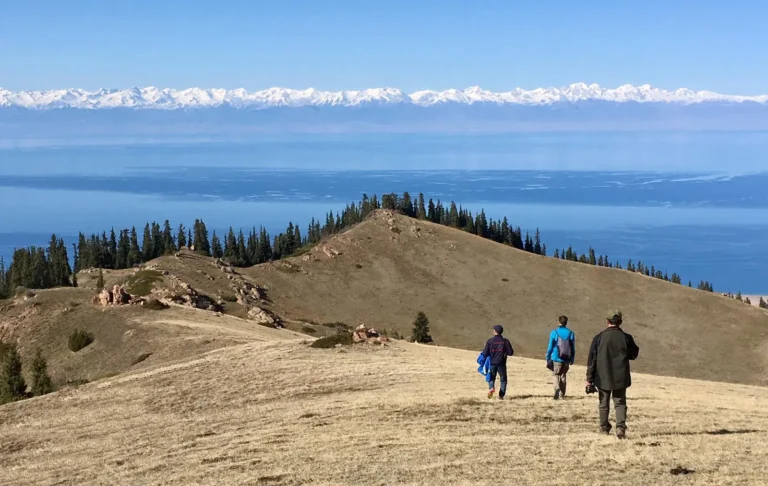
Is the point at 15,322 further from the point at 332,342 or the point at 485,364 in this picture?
the point at 485,364

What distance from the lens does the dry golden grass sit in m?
18.4

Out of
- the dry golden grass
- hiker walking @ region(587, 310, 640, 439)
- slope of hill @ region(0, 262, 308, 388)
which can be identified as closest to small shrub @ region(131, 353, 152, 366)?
slope of hill @ region(0, 262, 308, 388)

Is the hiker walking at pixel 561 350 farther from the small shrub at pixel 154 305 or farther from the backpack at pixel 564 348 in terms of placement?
the small shrub at pixel 154 305

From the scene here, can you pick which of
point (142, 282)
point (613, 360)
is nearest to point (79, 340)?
point (142, 282)

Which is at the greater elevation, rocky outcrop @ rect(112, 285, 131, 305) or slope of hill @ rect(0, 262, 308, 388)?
rocky outcrop @ rect(112, 285, 131, 305)

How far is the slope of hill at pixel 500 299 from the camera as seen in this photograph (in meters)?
115

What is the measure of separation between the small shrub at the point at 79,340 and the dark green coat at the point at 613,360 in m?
57.1

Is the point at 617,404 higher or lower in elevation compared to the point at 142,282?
higher

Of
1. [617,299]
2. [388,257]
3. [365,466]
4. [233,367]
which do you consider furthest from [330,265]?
[365,466]

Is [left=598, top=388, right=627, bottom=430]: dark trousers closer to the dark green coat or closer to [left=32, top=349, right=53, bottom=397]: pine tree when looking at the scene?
the dark green coat

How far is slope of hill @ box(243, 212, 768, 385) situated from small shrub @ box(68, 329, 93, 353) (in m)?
47.7

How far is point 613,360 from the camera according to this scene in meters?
19.9

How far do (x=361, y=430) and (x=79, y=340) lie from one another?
5066 cm

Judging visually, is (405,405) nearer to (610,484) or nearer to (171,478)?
(171,478)
